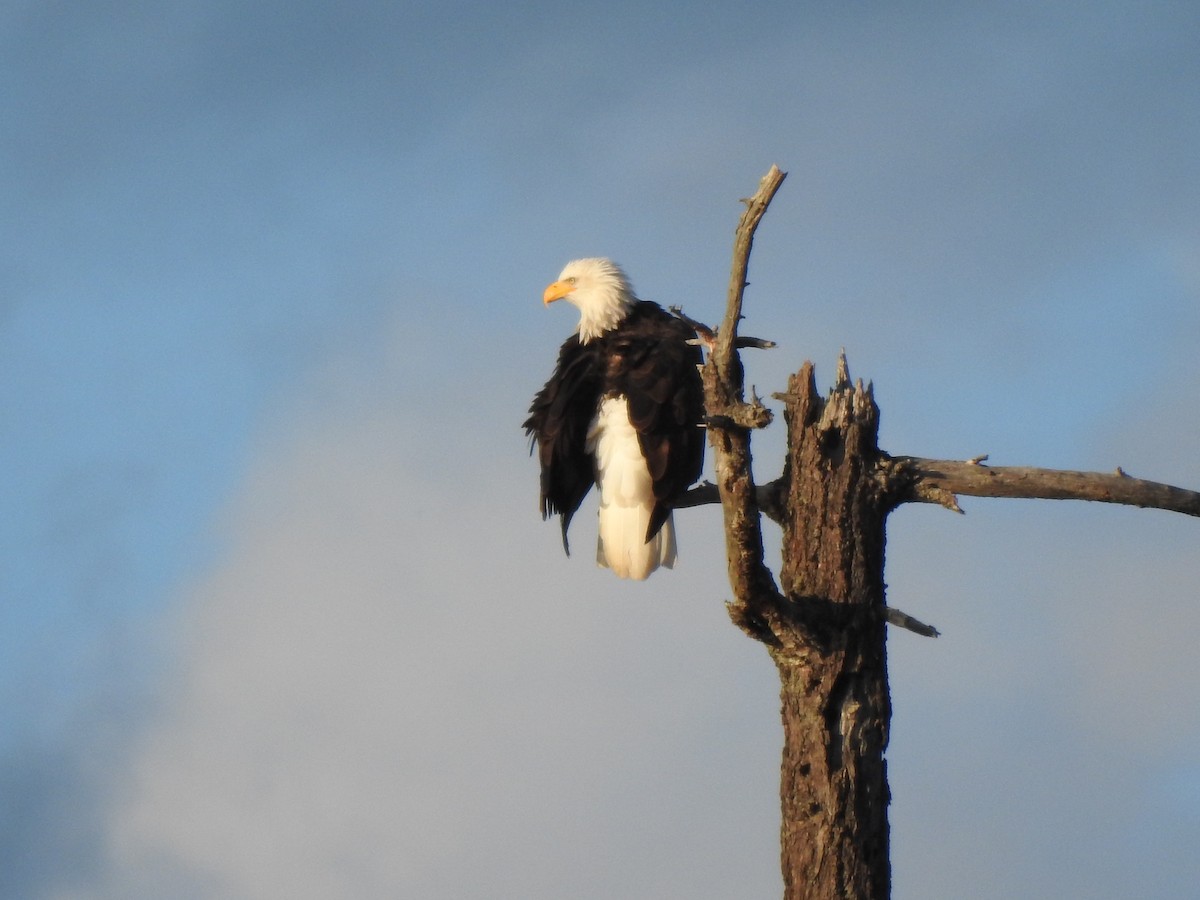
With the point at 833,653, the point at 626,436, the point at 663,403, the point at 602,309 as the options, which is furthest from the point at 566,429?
the point at 833,653

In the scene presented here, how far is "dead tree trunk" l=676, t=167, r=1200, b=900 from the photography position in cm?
521

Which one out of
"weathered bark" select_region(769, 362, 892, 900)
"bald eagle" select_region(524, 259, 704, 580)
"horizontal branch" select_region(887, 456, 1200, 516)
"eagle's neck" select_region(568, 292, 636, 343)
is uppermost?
"eagle's neck" select_region(568, 292, 636, 343)

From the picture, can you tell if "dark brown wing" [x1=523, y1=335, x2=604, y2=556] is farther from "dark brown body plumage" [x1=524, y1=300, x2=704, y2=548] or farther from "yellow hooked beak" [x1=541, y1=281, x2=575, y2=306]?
"yellow hooked beak" [x1=541, y1=281, x2=575, y2=306]

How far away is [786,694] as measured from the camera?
222 inches

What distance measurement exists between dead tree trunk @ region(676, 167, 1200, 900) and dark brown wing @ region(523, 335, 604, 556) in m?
1.15

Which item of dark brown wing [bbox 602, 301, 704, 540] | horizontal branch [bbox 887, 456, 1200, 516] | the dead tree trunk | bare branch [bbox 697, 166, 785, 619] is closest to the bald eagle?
dark brown wing [bbox 602, 301, 704, 540]

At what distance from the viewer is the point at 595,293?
780cm

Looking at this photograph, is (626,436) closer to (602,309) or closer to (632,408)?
(632,408)

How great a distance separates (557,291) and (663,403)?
1.75 meters

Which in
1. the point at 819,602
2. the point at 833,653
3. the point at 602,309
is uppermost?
the point at 602,309

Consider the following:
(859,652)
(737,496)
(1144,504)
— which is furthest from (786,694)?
(1144,504)

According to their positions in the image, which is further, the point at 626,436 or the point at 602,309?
the point at 602,309

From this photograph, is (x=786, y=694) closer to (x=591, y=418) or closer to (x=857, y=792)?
(x=857, y=792)

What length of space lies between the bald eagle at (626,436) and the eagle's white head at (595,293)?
22cm
